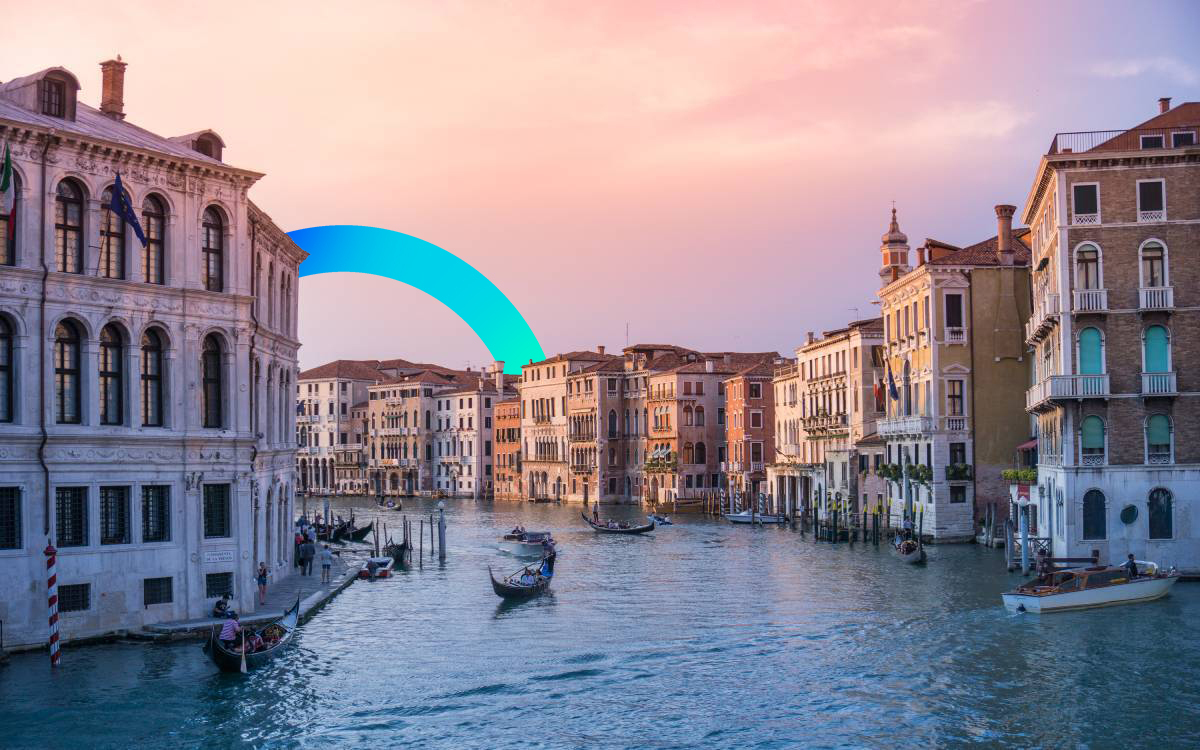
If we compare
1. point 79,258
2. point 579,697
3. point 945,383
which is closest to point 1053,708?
point 579,697

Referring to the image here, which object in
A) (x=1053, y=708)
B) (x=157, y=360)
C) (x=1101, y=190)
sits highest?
A: (x=1101, y=190)

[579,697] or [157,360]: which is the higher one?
[157,360]

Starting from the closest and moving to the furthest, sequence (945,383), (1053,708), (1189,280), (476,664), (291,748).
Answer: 1. (291,748)
2. (1053,708)
3. (476,664)
4. (1189,280)
5. (945,383)

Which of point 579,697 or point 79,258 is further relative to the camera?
point 79,258

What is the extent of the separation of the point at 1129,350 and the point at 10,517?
24.7 meters

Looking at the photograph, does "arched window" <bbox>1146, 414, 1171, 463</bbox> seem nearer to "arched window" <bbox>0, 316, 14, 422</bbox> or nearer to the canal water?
the canal water

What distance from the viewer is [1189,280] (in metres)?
31.8

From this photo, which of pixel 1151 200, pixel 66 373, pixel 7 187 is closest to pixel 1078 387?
pixel 1151 200

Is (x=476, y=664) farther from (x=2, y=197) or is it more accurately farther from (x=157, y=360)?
(x=2, y=197)

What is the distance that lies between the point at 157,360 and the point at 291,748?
29.2 ft

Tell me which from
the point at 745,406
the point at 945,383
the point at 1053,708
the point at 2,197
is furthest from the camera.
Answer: the point at 745,406

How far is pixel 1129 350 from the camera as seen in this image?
3209 centimetres

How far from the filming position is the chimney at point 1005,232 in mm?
44531

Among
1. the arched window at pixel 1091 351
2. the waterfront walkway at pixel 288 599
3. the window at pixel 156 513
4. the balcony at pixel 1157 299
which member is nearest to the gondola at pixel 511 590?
the waterfront walkway at pixel 288 599
